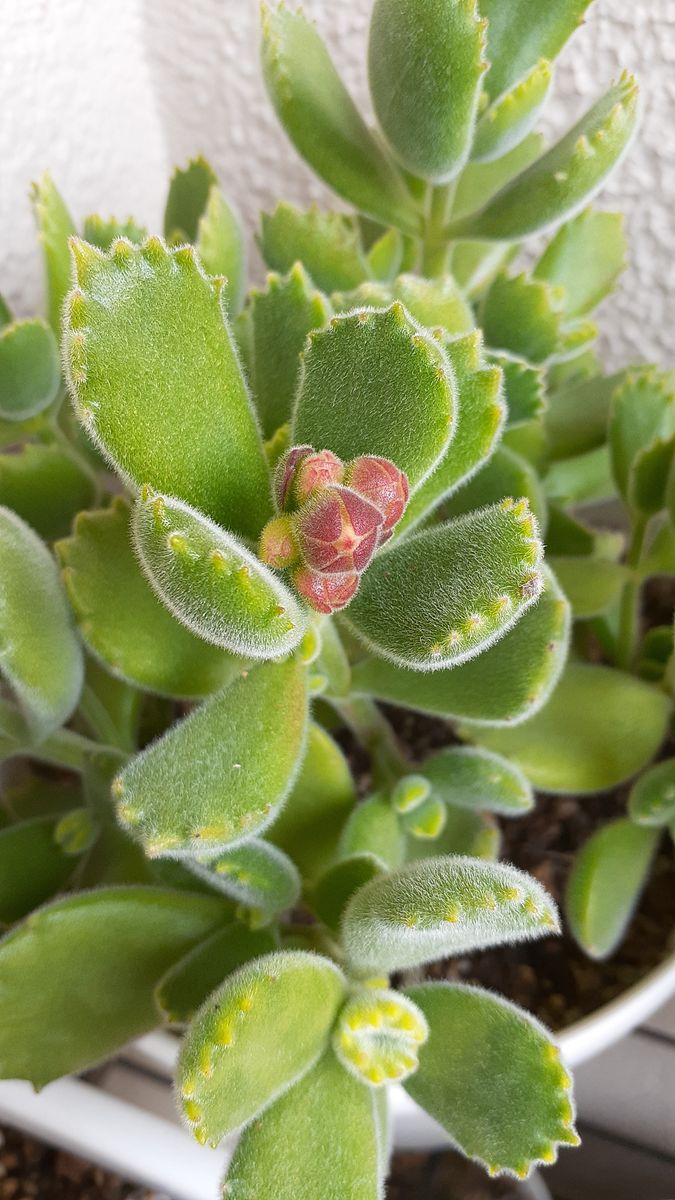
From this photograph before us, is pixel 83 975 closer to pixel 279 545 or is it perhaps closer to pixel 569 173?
pixel 279 545

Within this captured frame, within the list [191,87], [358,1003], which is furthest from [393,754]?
[191,87]

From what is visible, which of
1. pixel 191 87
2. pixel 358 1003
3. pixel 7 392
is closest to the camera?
pixel 358 1003

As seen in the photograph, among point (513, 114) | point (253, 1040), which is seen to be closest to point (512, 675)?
point (253, 1040)

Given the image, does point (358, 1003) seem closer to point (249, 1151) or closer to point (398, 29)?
point (249, 1151)

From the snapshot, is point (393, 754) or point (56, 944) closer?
point (56, 944)

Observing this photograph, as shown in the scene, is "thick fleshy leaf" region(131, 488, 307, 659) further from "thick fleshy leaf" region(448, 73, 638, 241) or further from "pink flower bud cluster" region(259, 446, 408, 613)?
"thick fleshy leaf" region(448, 73, 638, 241)
